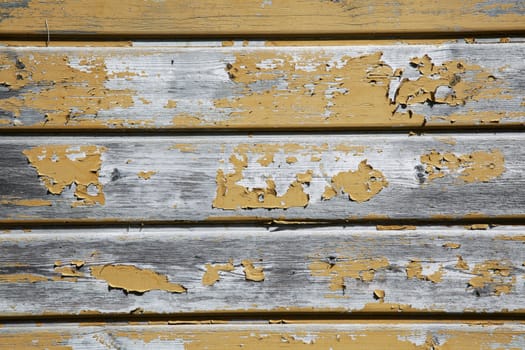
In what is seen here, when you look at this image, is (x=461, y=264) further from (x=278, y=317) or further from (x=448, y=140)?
(x=278, y=317)

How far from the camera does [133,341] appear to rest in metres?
1.20

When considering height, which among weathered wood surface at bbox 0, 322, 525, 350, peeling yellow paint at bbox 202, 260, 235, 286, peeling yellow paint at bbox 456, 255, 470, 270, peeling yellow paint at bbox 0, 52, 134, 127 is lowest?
weathered wood surface at bbox 0, 322, 525, 350

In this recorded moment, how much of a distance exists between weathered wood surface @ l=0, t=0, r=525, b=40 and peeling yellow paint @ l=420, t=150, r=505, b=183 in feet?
0.96

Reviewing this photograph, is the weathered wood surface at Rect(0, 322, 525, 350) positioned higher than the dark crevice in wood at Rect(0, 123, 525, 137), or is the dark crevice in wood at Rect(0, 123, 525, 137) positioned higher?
the dark crevice in wood at Rect(0, 123, 525, 137)

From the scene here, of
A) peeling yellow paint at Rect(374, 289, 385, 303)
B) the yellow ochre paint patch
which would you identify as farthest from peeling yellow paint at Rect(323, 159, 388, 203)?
peeling yellow paint at Rect(374, 289, 385, 303)

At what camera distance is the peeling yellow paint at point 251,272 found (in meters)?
1.21

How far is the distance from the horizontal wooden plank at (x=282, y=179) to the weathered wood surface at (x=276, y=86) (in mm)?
47

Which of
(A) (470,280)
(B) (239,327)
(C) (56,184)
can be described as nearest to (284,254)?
(B) (239,327)

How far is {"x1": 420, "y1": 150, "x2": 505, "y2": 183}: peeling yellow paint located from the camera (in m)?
1.20

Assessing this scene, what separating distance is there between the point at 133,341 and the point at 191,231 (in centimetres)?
29

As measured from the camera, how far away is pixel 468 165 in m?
1.20

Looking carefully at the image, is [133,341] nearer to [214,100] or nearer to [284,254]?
[284,254]

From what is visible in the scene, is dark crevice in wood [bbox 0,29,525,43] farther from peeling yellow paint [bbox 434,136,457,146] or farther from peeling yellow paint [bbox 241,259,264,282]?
peeling yellow paint [bbox 241,259,264,282]

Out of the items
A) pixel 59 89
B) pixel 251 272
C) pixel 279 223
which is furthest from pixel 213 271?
pixel 59 89
